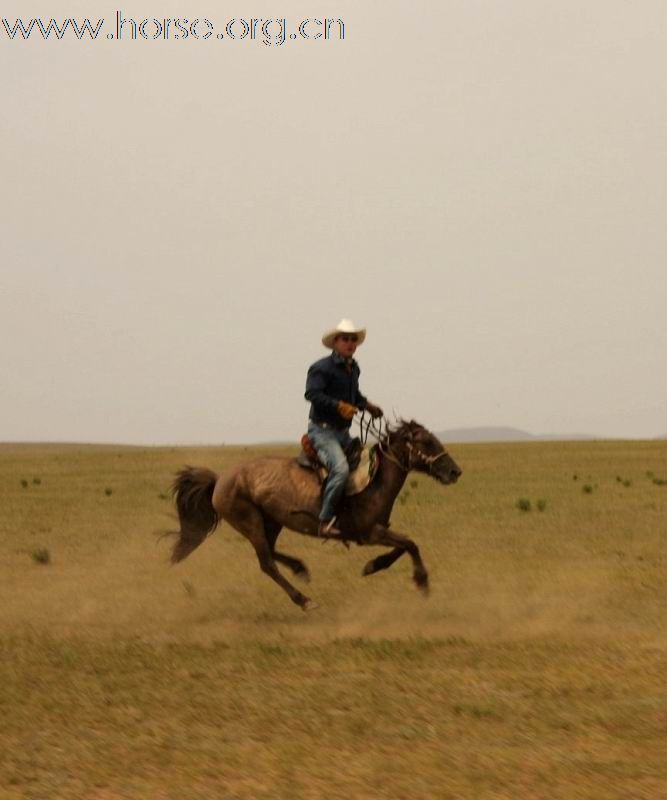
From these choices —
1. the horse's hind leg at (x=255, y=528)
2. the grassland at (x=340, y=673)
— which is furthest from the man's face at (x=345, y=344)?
the grassland at (x=340, y=673)

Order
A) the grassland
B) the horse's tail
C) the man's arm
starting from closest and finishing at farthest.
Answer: the grassland, the man's arm, the horse's tail

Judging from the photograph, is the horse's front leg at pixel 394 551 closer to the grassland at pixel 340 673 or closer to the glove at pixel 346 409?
the grassland at pixel 340 673

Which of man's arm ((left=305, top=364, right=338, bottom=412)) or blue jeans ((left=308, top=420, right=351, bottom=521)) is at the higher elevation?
man's arm ((left=305, top=364, right=338, bottom=412))

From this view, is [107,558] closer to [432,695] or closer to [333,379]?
[333,379]

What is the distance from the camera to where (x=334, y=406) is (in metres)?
12.4

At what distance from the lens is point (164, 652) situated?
1069cm

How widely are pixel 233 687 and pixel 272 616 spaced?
3637 millimetres

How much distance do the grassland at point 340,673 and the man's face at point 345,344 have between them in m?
2.85

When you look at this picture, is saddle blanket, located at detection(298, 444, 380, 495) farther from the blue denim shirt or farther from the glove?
the glove

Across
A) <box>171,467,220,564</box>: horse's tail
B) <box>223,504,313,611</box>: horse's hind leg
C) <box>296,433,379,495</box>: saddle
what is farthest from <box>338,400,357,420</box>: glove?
<box>171,467,220,564</box>: horse's tail

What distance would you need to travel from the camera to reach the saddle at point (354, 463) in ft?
40.8

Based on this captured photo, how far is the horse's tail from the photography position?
14000mm

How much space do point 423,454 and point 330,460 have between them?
1.03 metres

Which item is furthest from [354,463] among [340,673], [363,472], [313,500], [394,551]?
[340,673]
